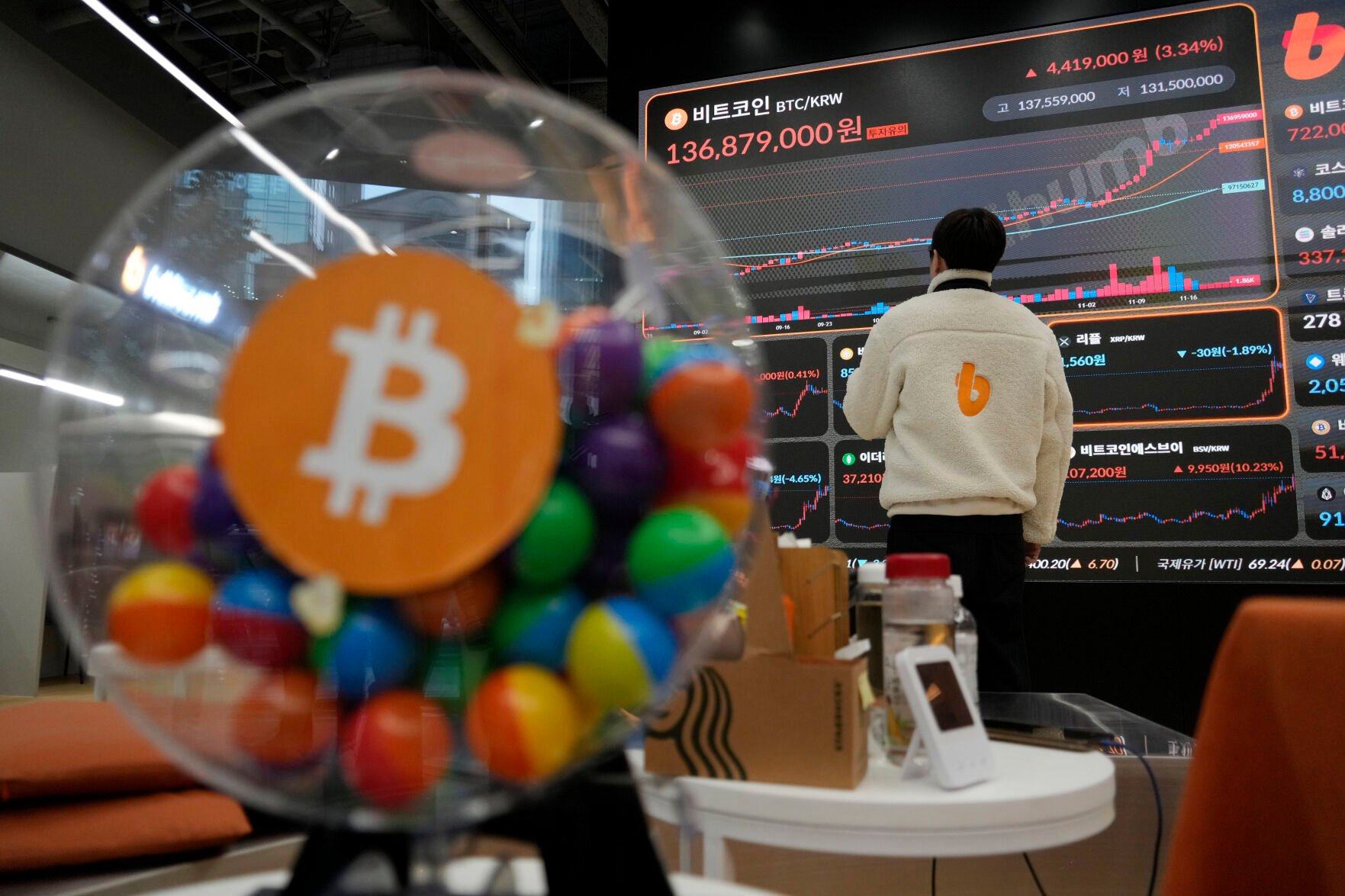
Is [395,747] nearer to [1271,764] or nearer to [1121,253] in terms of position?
[1271,764]

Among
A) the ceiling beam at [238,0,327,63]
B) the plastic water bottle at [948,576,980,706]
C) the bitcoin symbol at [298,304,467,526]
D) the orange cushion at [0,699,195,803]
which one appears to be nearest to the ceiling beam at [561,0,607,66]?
the ceiling beam at [238,0,327,63]

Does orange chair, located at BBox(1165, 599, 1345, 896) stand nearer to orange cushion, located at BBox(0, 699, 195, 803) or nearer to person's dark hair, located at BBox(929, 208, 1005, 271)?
person's dark hair, located at BBox(929, 208, 1005, 271)

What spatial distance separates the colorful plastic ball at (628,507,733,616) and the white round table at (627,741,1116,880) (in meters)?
0.47

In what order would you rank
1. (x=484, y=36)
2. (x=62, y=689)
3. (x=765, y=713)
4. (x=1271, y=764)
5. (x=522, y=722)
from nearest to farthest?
(x=522, y=722) → (x=1271, y=764) → (x=765, y=713) → (x=484, y=36) → (x=62, y=689)

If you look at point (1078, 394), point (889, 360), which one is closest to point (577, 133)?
point (889, 360)

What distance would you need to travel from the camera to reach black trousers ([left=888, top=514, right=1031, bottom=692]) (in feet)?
6.54

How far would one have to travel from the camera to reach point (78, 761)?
1.54 meters

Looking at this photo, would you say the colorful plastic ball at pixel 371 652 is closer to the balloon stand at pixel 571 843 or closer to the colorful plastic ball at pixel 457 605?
the colorful plastic ball at pixel 457 605

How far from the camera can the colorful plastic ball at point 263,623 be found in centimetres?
41

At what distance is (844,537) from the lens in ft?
11.5

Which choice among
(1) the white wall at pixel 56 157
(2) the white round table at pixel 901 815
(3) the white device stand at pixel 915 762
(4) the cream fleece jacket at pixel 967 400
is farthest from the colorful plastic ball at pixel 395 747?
(1) the white wall at pixel 56 157

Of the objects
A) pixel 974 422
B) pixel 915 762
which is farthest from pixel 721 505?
pixel 974 422

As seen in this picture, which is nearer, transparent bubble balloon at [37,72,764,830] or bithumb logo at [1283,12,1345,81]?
transparent bubble balloon at [37,72,764,830]

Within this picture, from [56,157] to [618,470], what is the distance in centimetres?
686
